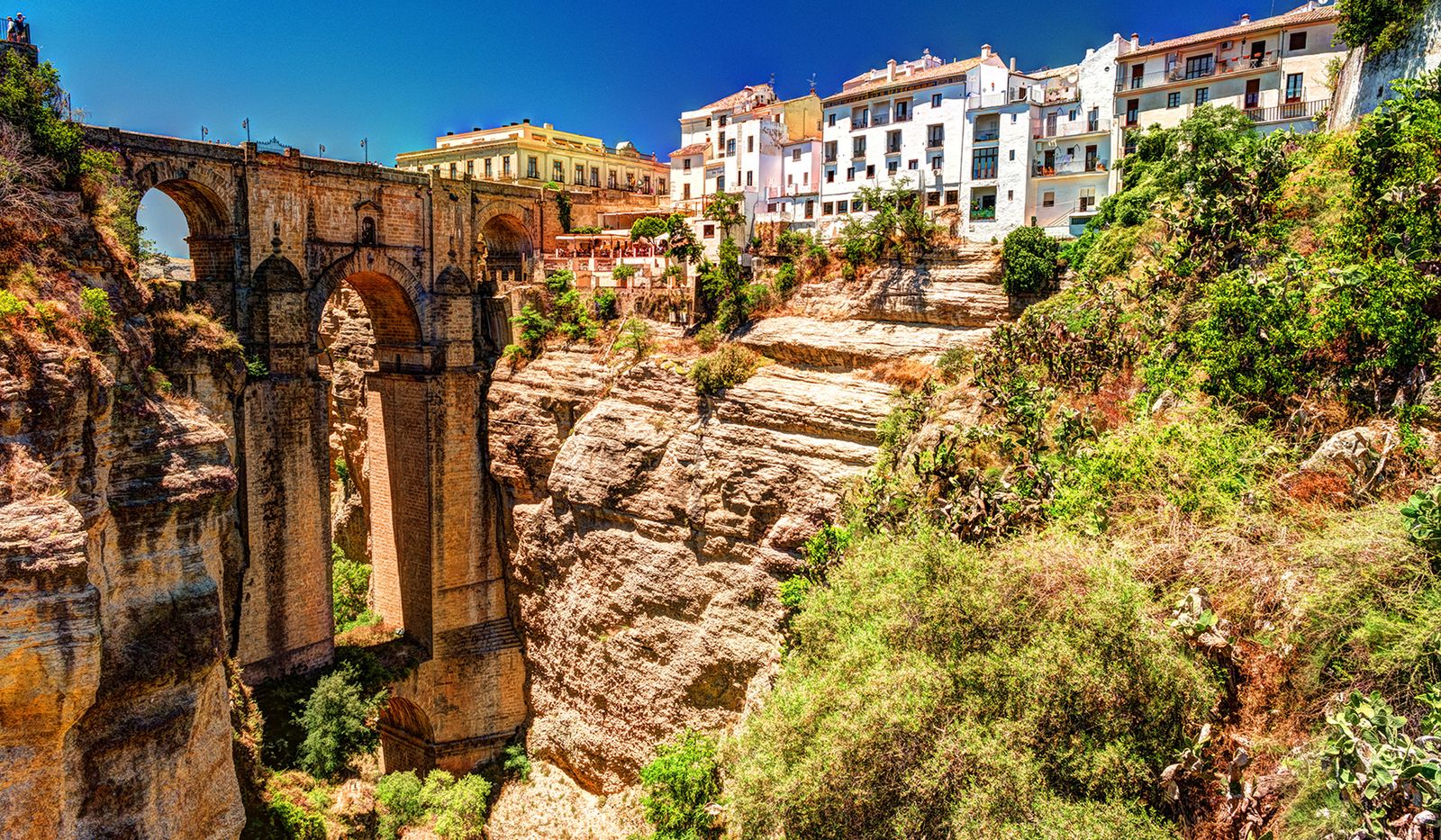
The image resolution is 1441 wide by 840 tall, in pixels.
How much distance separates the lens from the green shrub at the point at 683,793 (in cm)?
1675

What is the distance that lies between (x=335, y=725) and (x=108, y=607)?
27.3 ft

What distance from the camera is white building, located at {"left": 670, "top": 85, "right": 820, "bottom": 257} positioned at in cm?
3297

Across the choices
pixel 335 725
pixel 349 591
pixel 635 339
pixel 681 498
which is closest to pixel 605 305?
pixel 635 339

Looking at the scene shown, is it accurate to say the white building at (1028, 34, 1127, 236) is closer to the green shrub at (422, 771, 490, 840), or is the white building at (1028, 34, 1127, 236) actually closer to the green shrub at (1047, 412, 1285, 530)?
the green shrub at (1047, 412, 1285, 530)

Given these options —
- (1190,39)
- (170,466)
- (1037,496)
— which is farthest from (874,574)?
(1190,39)

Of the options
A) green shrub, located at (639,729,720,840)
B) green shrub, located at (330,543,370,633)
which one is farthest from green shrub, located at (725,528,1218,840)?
green shrub, located at (330,543,370,633)

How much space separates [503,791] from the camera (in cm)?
2422

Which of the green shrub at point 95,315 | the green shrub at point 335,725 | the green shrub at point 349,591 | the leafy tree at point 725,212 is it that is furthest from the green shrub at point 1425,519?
the green shrub at point 349,591

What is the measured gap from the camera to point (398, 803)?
2066 centimetres

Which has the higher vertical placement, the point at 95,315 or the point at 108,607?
the point at 95,315

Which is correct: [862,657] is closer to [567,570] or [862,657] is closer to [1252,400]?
[1252,400]

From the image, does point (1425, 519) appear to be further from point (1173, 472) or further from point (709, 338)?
point (709, 338)

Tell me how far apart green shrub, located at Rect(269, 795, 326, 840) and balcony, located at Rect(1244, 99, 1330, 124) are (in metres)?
29.0

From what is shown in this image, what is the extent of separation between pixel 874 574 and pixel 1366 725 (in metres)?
6.18
